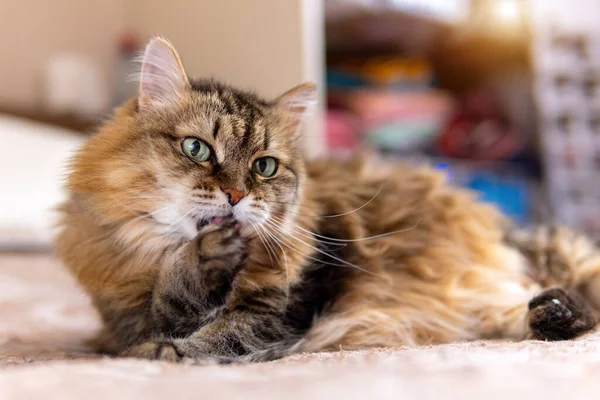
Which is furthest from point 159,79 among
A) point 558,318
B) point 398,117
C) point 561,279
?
point 398,117

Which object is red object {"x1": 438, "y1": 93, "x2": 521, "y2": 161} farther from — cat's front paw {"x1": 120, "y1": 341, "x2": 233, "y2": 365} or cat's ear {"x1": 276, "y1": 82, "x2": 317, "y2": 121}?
cat's front paw {"x1": 120, "y1": 341, "x2": 233, "y2": 365}

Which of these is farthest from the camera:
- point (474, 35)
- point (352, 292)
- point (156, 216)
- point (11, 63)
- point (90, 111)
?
point (474, 35)

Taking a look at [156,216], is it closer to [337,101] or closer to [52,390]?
[52,390]

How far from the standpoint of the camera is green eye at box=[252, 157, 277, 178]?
1.10 m

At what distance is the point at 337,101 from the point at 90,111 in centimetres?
132

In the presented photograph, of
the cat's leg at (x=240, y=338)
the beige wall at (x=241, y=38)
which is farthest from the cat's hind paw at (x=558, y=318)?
the beige wall at (x=241, y=38)

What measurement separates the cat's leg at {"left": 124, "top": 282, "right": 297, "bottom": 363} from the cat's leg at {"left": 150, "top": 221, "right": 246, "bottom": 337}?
4 cm

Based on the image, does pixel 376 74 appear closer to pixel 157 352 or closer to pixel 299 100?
pixel 299 100

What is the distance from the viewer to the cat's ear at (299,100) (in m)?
1.23

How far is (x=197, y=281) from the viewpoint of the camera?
903 millimetres

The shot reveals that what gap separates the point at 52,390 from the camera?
60 cm

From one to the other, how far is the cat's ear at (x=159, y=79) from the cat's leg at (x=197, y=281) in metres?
0.33

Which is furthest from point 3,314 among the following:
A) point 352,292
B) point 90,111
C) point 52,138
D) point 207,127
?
point 90,111

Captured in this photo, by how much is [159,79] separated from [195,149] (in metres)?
0.18
